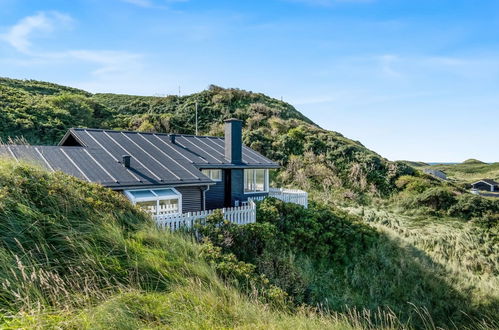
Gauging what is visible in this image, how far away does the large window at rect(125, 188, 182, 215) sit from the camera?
1084 centimetres

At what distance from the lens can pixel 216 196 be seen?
1606cm

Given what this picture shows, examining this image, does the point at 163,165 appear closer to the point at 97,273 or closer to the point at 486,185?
the point at 97,273

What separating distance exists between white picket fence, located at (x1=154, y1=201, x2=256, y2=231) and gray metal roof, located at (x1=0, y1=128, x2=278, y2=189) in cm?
230

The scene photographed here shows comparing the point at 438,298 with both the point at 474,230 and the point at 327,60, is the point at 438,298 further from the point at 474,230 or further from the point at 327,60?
the point at 327,60

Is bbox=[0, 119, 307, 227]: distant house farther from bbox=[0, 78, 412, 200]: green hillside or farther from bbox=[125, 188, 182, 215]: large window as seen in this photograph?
bbox=[0, 78, 412, 200]: green hillside

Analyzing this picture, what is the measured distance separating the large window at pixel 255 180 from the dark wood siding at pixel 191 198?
4.34 metres

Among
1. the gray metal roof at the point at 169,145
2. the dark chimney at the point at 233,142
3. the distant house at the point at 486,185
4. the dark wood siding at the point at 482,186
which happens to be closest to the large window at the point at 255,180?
the gray metal roof at the point at 169,145

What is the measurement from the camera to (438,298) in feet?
37.3

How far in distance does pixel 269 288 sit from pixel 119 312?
146 inches

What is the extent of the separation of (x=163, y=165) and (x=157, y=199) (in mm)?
2436

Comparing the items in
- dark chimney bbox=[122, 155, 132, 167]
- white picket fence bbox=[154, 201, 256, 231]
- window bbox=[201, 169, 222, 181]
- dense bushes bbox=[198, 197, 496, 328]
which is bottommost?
dense bushes bbox=[198, 197, 496, 328]

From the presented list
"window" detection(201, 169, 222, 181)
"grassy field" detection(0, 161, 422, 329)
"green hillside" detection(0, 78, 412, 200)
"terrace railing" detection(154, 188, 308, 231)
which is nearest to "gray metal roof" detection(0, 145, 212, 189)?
"terrace railing" detection(154, 188, 308, 231)

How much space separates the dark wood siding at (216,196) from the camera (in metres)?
15.7

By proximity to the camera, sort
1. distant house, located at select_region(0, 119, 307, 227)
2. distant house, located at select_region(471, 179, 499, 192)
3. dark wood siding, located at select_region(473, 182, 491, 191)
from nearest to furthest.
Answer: distant house, located at select_region(0, 119, 307, 227) < distant house, located at select_region(471, 179, 499, 192) < dark wood siding, located at select_region(473, 182, 491, 191)
